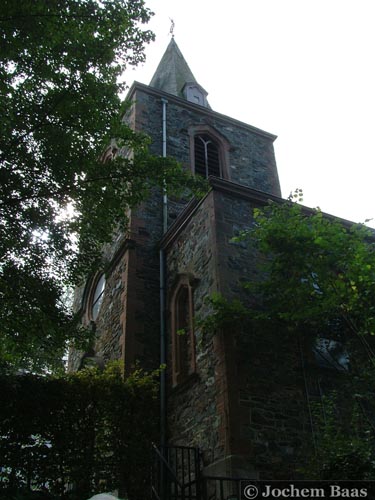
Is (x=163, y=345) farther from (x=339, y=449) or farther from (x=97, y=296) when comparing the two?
(x=339, y=449)

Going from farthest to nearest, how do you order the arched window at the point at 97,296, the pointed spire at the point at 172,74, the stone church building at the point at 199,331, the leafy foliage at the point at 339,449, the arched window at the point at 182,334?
1. the pointed spire at the point at 172,74
2. the arched window at the point at 97,296
3. the arched window at the point at 182,334
4. the stone church building at the point at 199,331
5. the leafy foliage at the point at 339,449

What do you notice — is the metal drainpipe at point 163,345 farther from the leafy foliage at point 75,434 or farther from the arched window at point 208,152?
the arched window at point 208,152

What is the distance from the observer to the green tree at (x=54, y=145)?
8438 millimetres

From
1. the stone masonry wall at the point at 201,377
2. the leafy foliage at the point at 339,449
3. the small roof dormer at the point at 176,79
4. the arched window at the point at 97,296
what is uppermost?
the small roof dormer at the point at 176,79

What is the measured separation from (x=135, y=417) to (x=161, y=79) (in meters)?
18.9

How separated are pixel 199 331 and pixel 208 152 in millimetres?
10687

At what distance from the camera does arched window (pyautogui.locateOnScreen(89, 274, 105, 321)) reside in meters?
15.9

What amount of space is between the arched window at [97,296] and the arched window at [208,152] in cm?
510

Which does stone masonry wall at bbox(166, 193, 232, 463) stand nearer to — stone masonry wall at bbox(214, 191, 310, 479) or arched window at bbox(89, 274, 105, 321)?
stone masonry wall at bbox(214, 191, 310, 479)

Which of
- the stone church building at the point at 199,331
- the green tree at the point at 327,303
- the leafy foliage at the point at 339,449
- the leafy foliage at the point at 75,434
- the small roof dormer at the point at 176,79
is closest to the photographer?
the leafy foliage at the point at 339,449

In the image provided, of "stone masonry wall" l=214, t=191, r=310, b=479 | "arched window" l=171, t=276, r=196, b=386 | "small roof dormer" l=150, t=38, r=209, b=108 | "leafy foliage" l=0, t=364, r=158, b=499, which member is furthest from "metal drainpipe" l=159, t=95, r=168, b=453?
"small roof dormer" l=150, t=38, r=209, b=108

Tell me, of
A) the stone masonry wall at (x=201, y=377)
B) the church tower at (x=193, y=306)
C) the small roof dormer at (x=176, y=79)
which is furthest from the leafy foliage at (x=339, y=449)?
the small roof dormer at (x=176, y=79)

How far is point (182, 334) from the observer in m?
11.4

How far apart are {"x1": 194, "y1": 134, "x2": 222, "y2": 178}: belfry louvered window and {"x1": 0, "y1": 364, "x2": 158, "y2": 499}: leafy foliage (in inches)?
427
